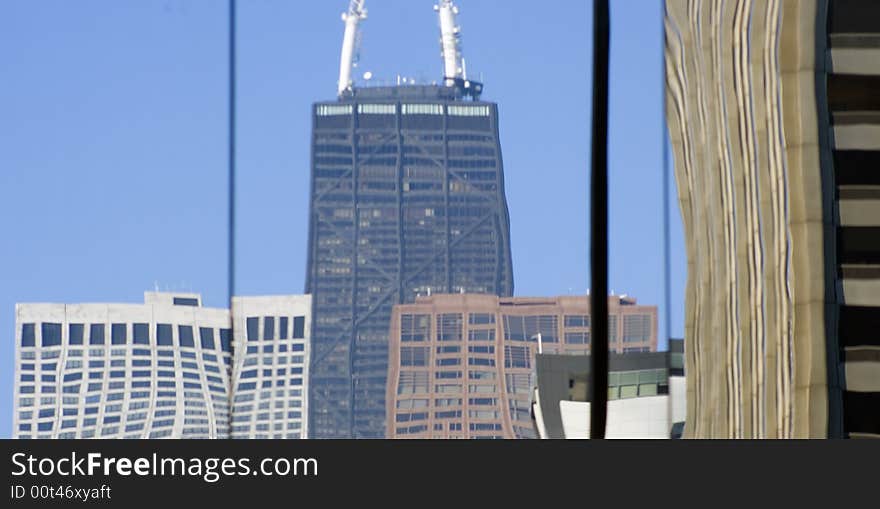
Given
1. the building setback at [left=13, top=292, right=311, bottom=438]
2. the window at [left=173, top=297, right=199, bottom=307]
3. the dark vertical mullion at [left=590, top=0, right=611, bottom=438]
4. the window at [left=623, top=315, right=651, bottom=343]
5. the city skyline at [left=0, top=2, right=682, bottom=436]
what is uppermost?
the city skyline at [left=0, top=2, right=682, bottom=436]

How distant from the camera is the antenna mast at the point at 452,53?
13.8 metres

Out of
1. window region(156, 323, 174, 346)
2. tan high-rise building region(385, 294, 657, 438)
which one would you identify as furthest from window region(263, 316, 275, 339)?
tan high-rise building region(385, 294, 657, 438)

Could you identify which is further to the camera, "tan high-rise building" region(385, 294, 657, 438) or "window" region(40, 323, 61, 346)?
"tan high-rise building" region(385, 294, 657, 438)

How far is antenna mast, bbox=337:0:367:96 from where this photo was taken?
13.7m

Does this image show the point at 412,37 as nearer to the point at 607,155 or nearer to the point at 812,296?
the point at 812,296

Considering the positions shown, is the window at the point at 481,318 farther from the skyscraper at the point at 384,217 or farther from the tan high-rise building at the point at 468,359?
the skyscraper at the point at 384,217

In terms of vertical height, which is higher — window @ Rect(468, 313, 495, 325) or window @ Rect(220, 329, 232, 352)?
window @ Rect(468, 313, 495, 325)

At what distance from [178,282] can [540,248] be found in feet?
21.6

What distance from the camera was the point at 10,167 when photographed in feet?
53.7

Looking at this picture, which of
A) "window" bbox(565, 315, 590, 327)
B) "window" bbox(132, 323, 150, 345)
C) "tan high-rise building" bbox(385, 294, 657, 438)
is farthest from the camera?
"window" bbox(132, 323, 150, 345)

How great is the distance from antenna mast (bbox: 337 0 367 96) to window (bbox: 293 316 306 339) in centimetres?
370

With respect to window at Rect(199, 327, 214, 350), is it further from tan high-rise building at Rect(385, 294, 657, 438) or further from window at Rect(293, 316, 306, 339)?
tan high-rise building at Rect(385, 294, 657, 438)

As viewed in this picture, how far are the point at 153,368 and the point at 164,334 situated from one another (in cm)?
110
